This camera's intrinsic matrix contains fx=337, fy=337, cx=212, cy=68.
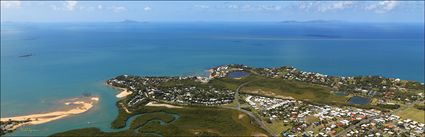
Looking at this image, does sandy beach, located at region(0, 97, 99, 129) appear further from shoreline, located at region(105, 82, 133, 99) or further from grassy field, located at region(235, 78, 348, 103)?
grassy field, located at region(235, 78, 348, 103)

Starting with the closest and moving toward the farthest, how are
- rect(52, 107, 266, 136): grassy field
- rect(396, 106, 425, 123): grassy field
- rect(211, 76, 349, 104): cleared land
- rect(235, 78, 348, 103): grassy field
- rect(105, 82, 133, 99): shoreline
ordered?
1. rect(52, 107, 266, 136): grassy field
2. rect(396, 106, 425, 123): grassy field
3. rect(235, 78, 348, 103): grassy field
4. rect(211, 76, 349, 104): cleared land
5. rect(105, 82, 133, 99): shoreline

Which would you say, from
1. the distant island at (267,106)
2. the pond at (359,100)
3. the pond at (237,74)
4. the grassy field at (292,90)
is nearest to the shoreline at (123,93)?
the distant island at (267,106)

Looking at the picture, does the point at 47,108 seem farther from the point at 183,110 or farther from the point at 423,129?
the point at 423,129

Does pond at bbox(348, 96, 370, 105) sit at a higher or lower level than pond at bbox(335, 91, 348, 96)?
lower

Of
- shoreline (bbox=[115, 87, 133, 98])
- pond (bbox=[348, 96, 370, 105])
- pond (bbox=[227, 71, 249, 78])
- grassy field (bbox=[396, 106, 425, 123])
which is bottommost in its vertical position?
grassy field (bbox=[396, 106, 425, 123])

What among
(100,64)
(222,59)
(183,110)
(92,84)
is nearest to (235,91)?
(183,110)

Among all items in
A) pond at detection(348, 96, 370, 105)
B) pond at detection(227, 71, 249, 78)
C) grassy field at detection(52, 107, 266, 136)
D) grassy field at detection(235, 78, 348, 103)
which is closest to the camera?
grassy field at detection(52, 107, 266, 136)

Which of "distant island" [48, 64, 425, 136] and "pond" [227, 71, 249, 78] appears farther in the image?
"pond" [227, 71, 249, 78]

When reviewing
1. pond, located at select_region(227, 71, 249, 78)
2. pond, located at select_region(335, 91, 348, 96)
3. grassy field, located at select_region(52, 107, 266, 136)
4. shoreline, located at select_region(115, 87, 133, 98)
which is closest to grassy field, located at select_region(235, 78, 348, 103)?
pond, located at select_region(335, 91, 348, 96)
